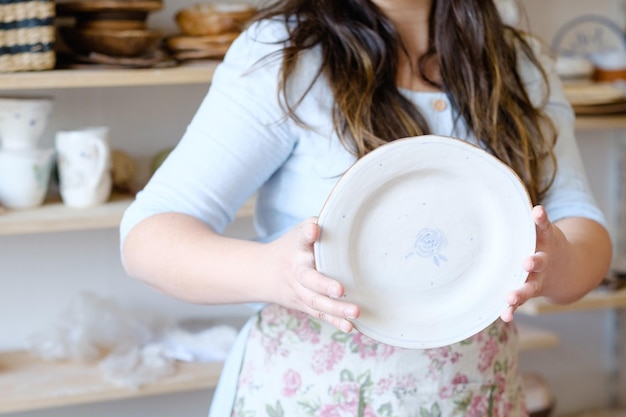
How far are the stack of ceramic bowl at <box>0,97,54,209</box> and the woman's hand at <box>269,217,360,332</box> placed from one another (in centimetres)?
97

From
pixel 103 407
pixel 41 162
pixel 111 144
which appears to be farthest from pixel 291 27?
pixel 103 407

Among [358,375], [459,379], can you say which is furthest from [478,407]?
[358,375]

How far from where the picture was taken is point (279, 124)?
1058 mm

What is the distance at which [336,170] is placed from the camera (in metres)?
1.07

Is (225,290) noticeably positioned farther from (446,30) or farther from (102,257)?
(102,257)

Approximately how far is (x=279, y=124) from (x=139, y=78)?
0.72 metres

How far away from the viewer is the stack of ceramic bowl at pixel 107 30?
5.62 feet

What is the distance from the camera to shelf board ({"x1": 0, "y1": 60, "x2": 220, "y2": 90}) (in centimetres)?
162

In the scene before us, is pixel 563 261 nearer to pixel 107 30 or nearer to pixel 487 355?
pixel 487 355

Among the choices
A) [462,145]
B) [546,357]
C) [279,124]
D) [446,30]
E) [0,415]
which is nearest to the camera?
[462,145]

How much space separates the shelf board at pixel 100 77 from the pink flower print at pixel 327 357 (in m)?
0.79

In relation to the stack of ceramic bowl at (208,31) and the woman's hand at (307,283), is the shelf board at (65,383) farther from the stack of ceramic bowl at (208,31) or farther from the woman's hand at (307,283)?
the woman's hand at (307,283)

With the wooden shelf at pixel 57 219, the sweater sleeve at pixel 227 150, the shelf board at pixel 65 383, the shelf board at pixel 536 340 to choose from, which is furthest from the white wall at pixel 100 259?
the sweater sleeve at pixel 227 150

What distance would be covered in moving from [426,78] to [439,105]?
45 millimetres
